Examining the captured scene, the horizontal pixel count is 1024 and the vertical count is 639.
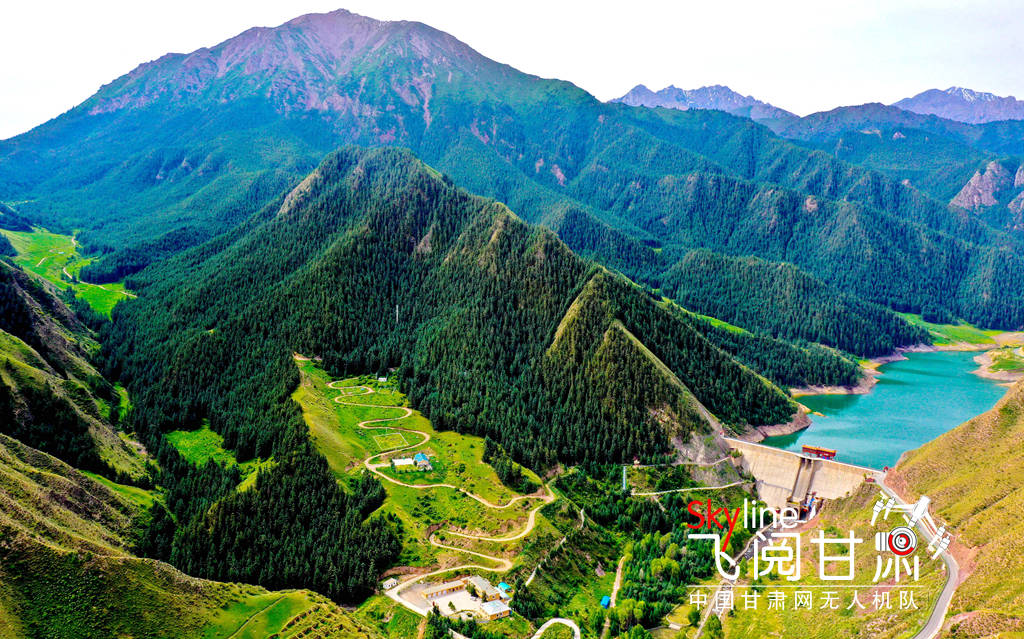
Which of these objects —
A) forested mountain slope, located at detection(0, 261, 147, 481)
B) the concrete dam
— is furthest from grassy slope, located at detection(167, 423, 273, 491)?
the concrete dam

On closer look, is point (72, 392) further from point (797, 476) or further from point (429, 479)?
point (797, 476)

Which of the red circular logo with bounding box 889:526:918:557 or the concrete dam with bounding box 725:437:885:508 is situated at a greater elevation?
the red circular logo with bounding box 889:526:918:557

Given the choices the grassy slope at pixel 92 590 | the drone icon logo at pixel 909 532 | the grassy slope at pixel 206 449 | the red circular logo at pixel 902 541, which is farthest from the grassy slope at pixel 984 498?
the grassy slope at pixel 206 449

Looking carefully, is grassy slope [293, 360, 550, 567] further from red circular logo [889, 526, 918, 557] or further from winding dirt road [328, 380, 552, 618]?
red circular logo [889, 526, 918, 557]

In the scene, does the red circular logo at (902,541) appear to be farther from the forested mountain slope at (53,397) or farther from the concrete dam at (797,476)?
the forested mountain slope at (53,397)

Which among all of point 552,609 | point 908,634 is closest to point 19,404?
point 552,609

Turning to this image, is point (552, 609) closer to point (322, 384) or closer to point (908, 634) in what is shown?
point (908, 634)
